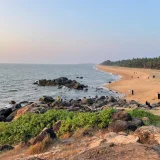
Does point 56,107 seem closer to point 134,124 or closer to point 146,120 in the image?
point 146,120

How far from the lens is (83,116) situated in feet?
33.3

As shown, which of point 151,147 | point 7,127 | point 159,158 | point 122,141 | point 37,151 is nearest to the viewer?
point 159,158

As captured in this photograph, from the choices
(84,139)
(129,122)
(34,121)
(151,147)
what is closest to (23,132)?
(34,121)

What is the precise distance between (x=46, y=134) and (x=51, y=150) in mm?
877

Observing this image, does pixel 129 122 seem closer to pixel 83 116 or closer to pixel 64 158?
pixel 83 116

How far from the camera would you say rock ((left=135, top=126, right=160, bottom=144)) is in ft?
23.2

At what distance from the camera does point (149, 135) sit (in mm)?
7266

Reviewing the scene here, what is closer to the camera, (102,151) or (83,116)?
(102,151)

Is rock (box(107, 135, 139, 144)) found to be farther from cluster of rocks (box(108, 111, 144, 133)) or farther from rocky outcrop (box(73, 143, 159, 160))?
cluster of rocks (box(108, 111, 144, 133))

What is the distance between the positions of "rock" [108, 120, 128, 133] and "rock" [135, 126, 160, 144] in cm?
115

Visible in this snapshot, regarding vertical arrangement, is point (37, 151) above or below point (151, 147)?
below

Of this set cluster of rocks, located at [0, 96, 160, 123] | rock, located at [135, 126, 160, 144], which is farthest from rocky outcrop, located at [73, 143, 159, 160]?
cluster of rocks, located at [0, 96, 160, 123]

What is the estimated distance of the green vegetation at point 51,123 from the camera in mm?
9664

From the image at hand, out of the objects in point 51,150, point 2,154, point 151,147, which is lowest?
point 2,154
